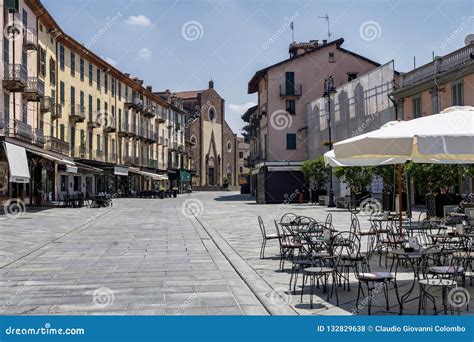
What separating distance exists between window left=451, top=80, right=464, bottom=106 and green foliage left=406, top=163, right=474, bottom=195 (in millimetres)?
8174

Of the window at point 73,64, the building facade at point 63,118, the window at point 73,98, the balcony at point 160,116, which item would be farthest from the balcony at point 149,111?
the window at point 73,98

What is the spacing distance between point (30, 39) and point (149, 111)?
2945 centimetres

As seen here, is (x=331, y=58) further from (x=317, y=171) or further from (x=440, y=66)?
(x=440, y=66)

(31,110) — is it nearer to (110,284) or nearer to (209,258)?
(209,258)

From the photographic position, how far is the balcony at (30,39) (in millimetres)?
27734

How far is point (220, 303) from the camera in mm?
6227

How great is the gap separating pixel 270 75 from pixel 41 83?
58.9ft

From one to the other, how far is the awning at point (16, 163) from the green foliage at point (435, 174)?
1435cm

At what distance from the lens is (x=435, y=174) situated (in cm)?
1648

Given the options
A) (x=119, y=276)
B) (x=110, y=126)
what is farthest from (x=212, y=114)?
(x=119, y=276)

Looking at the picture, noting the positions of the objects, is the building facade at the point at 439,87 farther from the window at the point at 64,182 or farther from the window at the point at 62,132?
the window at the point at 64,182

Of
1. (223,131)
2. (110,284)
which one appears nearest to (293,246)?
(110,284)

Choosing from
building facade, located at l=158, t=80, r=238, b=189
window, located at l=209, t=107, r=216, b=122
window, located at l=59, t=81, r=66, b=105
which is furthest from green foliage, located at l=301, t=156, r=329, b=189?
window, located at l=209, t=107, r=216, b=122
